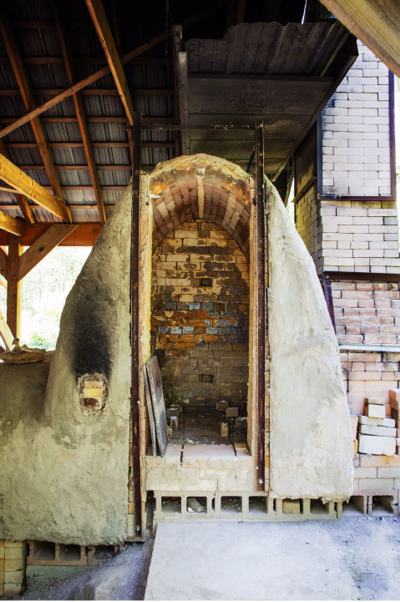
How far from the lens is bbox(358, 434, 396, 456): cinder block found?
12.5ft

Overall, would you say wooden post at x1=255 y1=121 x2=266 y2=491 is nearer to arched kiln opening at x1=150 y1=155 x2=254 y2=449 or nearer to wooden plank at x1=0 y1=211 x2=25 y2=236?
arched kiln opening at x1=150 y1=155 x2=254 y2=449

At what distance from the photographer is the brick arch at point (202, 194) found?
11.9 ft

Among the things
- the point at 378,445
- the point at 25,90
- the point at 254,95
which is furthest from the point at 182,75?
the point at 378,445

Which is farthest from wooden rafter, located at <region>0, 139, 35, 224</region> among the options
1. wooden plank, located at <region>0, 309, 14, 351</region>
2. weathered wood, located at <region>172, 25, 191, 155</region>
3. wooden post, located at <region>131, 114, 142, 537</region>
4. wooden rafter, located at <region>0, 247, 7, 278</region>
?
wooden post, located at <region>131, 114, 142, 537</region>

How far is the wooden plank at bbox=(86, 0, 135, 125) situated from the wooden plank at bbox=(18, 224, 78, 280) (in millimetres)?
3227

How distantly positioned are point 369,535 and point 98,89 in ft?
23.9

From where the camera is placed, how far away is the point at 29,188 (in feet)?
19.4

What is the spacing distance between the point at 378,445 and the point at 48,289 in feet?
63.8

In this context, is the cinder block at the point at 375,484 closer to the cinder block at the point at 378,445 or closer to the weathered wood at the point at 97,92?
Result: the cinder block at the point at 378,445

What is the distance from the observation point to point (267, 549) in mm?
3074

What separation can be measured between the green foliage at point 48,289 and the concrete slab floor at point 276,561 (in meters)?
15.9

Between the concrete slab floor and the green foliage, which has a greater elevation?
the green foliage

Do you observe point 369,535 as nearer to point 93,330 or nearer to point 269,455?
point 269,455

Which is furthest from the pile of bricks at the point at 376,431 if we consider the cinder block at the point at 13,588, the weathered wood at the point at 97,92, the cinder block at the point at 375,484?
the weathered wood at the point at 97,92
